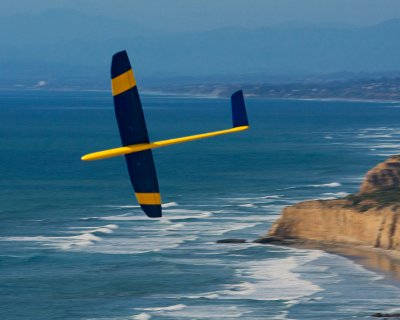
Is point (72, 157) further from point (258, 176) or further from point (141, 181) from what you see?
point (141, 181)

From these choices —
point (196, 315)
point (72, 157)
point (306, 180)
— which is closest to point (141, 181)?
point (196, 315)

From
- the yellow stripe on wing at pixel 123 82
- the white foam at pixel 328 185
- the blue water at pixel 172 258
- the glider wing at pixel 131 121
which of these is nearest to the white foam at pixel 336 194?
the blue water at pixel 172 258

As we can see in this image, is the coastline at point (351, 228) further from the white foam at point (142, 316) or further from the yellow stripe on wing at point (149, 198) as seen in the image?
the yellow stripe on wing at point (149, 198)

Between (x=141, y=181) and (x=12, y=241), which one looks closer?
(x=141, y=181)

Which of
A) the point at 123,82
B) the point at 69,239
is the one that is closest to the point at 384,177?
the point at 69,239

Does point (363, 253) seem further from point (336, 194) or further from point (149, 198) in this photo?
point (149, 198)

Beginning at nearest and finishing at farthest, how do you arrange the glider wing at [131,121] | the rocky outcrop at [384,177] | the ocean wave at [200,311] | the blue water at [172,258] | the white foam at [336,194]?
the glider wing at [131,121], the ocean wave at [200,311], the blue water at [172,258], the rocky outcrop at [384,177], the white foam at [336,194]
